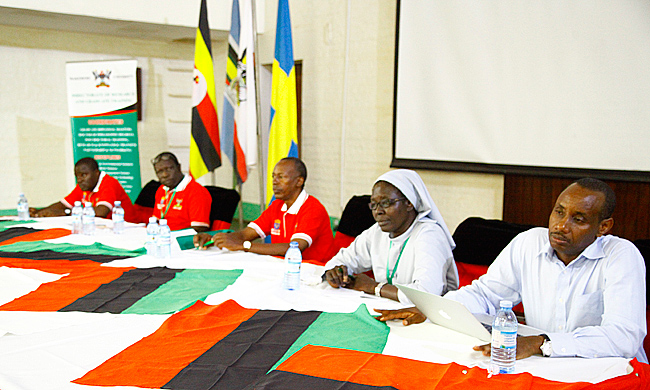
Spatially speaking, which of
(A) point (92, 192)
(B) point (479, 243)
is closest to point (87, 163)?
(A) point (92, 192)

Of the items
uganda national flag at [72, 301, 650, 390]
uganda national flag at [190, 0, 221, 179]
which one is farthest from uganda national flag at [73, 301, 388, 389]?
uganda national flag at [190, 0, 221, 179]

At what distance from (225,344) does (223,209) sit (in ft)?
8.66

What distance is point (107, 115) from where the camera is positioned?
606cm

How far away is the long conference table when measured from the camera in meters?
1.41

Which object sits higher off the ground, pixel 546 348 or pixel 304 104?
pixel 304 104

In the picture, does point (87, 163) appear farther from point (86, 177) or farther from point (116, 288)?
point (116, 288)

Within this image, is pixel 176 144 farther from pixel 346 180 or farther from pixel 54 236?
pixel 54 236

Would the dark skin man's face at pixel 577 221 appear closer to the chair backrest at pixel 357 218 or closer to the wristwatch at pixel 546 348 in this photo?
the wristwatch at pixel 546 348

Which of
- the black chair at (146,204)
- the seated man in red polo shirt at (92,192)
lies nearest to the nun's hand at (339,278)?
the seated man in red polo shirt at (92,192)

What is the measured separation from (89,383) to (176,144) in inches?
239

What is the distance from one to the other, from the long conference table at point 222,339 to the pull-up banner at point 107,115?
362 centimetres

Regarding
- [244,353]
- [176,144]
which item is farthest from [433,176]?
[176,144]

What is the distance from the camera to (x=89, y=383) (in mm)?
1418

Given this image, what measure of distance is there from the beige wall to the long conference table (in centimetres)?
244
